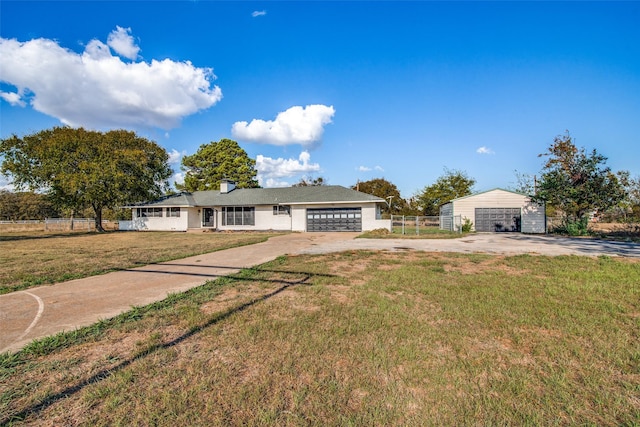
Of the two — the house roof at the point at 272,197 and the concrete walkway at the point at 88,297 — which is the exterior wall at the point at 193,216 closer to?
the house roof at the point at 272,197

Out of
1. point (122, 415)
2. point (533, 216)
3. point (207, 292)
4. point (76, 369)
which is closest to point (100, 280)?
point (207, 292)

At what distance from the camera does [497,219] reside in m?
22.9

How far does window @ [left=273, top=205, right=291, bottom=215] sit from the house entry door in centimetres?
565

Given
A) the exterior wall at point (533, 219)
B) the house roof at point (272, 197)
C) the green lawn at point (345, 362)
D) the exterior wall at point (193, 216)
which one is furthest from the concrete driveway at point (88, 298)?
the exterior wall at point (533, 219)

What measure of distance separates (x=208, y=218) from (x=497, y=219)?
23082 millimetres

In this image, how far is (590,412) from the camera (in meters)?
2.13

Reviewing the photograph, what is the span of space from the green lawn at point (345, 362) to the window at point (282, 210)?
62.9ft

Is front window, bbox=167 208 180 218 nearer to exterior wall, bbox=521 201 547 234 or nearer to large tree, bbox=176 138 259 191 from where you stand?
large tree, bbox=176 138 259 191

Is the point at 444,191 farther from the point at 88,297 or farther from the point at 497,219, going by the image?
the point at 88,297

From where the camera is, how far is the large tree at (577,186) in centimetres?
1911

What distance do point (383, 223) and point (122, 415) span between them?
2054 cm

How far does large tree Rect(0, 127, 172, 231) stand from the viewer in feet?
77.5

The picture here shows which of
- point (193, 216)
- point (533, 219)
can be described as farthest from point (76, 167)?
point (533, 219)

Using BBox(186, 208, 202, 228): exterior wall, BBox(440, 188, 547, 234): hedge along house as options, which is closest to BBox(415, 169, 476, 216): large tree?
BBox(440, 188, 547, 234): hedge along house
